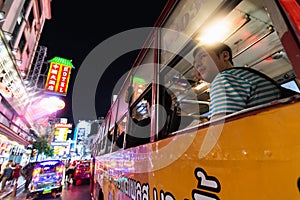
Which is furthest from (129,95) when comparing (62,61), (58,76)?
(62,61)

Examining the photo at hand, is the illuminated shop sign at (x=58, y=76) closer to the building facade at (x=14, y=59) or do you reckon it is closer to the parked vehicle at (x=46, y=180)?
the building facade at (x=14, y=59)

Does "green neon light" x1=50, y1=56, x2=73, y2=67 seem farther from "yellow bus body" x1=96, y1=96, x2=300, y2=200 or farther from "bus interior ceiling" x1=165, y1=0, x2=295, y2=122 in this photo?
"yellow bus body" x1=96, y1=96, x2=300, y2=200

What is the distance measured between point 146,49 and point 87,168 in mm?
14462

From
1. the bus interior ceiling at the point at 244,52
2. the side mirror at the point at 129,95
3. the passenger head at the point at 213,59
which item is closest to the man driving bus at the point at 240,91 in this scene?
the passenger head at the point at 213,59

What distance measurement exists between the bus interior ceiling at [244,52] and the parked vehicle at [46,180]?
886 cm

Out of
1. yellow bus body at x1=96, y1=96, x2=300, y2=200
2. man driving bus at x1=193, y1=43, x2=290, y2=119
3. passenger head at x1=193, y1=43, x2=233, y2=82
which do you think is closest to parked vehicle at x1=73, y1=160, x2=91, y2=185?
yellow bus body at x1=96, y1=96, x2=300, y2=200

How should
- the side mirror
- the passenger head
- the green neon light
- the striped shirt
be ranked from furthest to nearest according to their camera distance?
the green neon light
the side mirror
the passenger head
the striped shirt

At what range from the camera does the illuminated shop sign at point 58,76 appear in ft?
54.8

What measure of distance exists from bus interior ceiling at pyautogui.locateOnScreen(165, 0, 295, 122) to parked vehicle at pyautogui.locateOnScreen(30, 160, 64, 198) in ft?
29.1

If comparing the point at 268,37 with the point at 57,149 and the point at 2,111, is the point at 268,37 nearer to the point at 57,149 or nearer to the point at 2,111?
the point at 2,111

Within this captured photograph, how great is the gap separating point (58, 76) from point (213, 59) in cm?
1909

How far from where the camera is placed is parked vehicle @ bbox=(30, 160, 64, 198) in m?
8.04

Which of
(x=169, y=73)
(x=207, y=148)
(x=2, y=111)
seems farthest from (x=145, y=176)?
(x=2, y=111)

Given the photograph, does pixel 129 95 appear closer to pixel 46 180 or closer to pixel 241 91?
pixel 241 91
